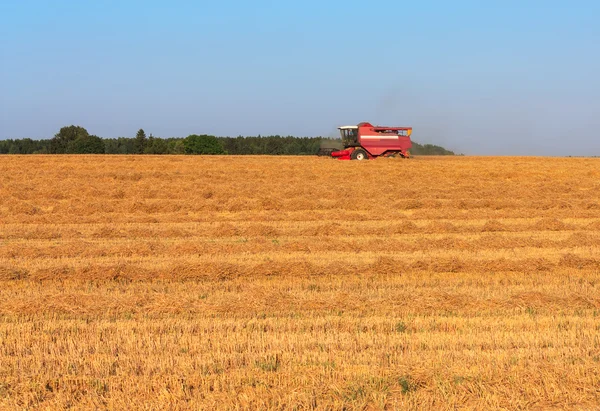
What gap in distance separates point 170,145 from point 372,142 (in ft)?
103

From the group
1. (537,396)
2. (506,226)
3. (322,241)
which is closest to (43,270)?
(322,241)

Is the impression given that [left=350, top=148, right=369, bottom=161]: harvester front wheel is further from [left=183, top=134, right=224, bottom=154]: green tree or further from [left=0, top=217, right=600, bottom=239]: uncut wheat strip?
[left=183, top=134, right=224, bottom=154]: green tree

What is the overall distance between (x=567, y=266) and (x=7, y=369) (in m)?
8.27

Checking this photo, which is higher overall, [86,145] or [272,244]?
[86,145]

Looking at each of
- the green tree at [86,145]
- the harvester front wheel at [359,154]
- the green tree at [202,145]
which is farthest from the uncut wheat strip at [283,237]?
the green tree at [202,145]

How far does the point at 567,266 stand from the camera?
1080cm

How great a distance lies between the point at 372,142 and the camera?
34656mm

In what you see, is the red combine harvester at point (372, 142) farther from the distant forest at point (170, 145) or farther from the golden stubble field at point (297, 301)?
the golden stubble field at point (297, 301)

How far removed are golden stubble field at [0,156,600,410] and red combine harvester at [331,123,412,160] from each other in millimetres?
14722

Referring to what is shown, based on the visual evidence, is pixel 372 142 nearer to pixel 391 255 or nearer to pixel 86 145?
pixel 391 255

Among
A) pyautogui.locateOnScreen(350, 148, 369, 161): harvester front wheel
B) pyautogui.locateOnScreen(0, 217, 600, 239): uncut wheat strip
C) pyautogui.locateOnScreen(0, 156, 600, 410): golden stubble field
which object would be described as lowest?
pyautogui.locateOnScreen(0, 156, 600, 410): golden stubble field

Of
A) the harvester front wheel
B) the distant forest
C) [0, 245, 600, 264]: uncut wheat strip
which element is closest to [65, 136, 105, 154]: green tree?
the distant forest

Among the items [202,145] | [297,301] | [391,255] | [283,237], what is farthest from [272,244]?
[202,145]

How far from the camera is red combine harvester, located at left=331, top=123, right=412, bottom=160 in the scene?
34.4m
